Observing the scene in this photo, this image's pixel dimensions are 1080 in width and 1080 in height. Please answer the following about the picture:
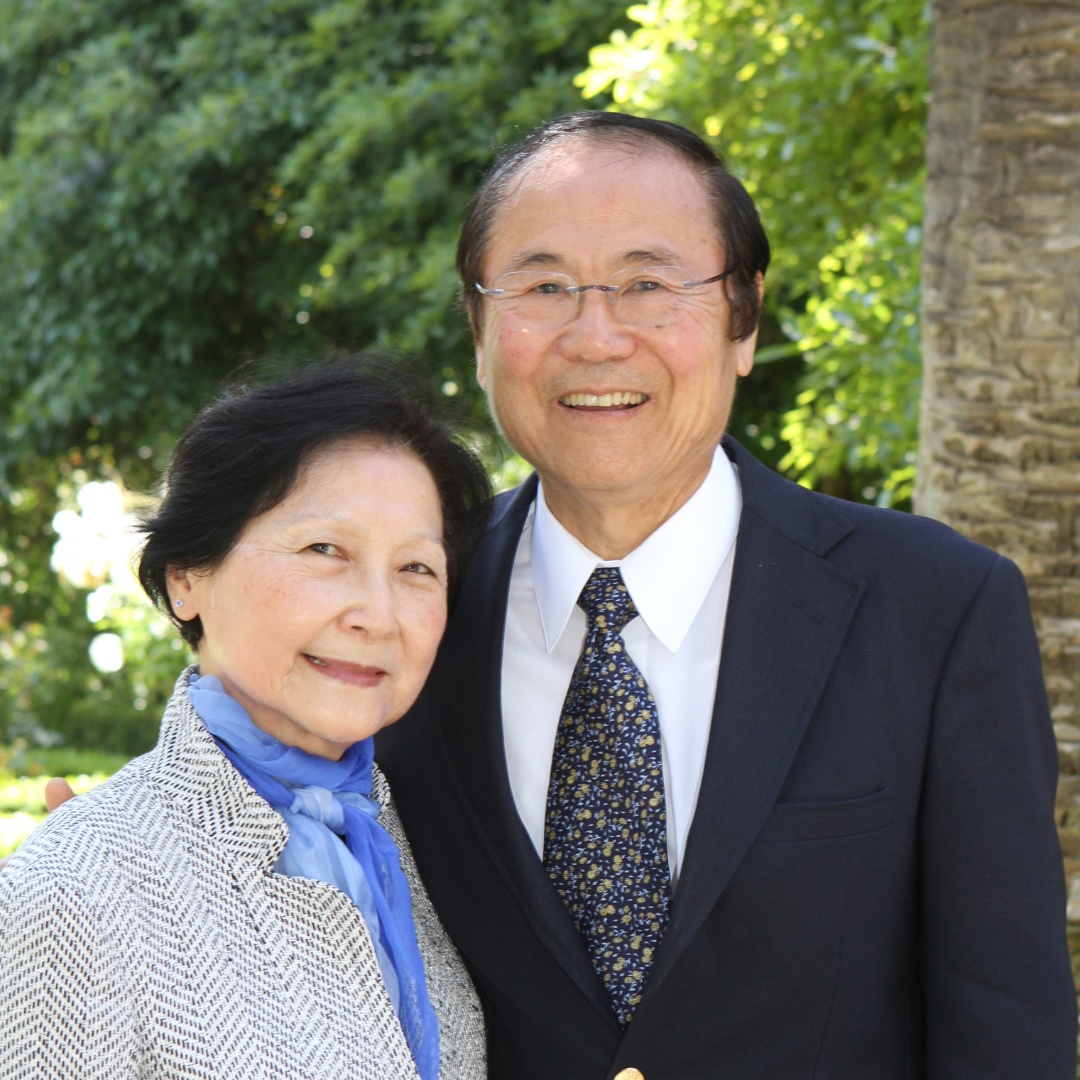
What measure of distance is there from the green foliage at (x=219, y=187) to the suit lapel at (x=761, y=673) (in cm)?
481

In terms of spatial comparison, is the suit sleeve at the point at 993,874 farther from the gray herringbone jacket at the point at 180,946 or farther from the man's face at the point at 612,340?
the gray herringbone jacket at the point at 180,946

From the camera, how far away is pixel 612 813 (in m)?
2.37

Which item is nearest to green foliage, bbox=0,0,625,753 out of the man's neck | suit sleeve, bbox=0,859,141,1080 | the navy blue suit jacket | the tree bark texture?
the tree bark texture

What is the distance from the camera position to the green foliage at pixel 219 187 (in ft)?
24.6

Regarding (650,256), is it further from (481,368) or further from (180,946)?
(180,946)

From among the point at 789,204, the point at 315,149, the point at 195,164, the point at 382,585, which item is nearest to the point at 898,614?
the point at 382,585

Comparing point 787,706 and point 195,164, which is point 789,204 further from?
point 195,164

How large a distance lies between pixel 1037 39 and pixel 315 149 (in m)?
5.21

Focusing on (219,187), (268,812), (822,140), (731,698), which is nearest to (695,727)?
(731,698)

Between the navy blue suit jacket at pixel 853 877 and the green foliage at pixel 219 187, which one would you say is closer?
the navy blue suit jacket at pixel 853 877

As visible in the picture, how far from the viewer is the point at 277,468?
2211 mm

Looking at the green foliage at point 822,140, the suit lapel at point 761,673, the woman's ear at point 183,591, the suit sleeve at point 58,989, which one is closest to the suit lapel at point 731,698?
the suit lapel at point 761,673

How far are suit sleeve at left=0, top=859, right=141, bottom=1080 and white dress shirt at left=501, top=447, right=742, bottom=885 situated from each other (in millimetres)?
808

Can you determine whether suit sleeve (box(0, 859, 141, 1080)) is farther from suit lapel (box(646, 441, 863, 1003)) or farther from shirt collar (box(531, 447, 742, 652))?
shirt collar (box(531, 447, 742, 652))
